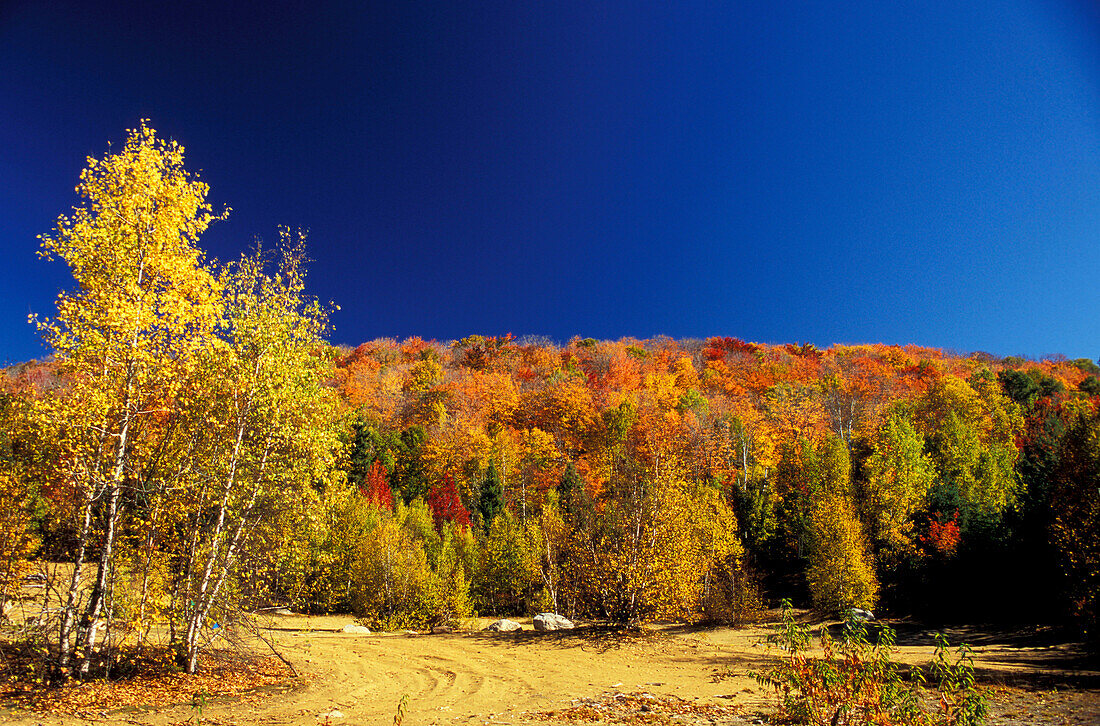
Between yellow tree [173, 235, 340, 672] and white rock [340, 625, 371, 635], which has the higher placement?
yellow tree [173, 235, 340, 672]

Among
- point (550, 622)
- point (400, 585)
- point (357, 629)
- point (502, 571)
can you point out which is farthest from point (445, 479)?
point (550, 622)

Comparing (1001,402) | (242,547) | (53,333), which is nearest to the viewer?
(53,333)

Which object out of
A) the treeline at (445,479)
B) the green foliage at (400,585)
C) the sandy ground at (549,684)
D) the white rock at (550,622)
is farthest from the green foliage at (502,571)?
the sandy ground at (549,684)

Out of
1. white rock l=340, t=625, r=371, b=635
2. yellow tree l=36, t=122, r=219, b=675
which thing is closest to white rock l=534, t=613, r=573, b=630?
white rock l=340, t=625, r=371, b=635

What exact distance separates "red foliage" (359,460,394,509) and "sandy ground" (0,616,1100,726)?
2029cm

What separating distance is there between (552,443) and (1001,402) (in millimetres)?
46393

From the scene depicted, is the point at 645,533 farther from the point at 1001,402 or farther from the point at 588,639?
the point at 1001,402

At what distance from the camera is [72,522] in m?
10.1

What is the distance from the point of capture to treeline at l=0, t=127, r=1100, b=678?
10.2 m

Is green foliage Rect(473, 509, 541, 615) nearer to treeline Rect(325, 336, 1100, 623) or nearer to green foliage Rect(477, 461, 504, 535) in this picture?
treeline Rect(325, 336, 1100, 623)

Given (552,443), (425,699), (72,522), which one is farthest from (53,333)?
(552,443)

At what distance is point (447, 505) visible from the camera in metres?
44.4

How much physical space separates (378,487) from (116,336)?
114 ft

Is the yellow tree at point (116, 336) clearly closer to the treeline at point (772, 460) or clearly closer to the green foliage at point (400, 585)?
the treeline at point (772, 460)
